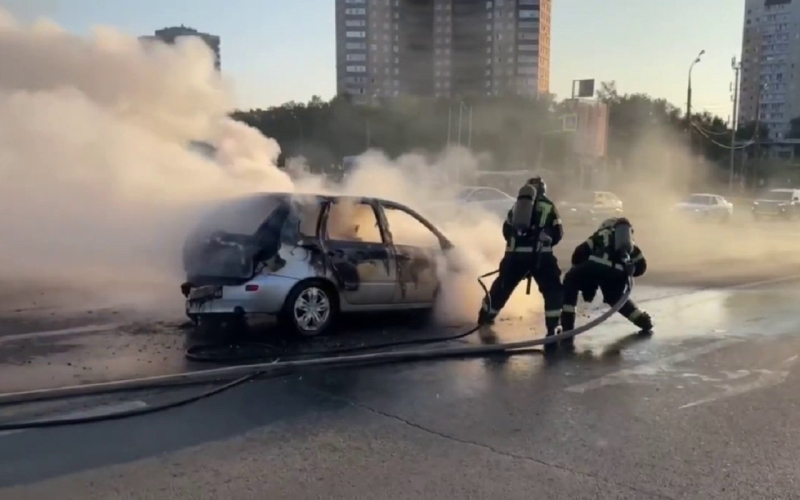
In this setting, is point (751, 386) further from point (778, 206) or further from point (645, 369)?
point (778, 206)

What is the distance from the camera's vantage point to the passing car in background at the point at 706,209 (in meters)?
33.4

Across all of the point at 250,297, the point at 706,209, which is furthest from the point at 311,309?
the point at 706,209

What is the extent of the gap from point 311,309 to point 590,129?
123 feet

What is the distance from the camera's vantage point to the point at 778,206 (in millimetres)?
36281

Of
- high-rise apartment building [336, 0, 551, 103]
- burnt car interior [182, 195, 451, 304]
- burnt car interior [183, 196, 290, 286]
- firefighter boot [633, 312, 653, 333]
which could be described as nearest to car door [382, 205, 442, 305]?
burnt car interior [182, 195, 451, 304]

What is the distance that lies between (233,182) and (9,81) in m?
3.66

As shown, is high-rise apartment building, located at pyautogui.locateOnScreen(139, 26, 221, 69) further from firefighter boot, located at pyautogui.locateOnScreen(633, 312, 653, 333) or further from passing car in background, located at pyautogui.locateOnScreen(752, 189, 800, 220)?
passing car in background, located at pyautogui.locateOnScreen(752, 189, 800, 220)

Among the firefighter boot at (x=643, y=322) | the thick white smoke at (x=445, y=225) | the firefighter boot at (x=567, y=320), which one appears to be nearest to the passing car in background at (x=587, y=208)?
the thick white smoke at (x=445, y=225)

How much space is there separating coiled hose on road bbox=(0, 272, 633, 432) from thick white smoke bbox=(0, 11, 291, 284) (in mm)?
5297

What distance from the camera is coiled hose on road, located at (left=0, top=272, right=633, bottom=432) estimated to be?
17.7 ft

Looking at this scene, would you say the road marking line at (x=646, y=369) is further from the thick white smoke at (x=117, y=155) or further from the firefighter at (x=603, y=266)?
the thick white smoke at (x=117, y=155)

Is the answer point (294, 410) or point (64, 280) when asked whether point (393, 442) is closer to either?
point (294, 410)

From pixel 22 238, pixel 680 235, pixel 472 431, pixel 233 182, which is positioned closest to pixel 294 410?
pixel 472 431

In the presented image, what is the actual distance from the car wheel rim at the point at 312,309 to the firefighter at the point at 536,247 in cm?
203
